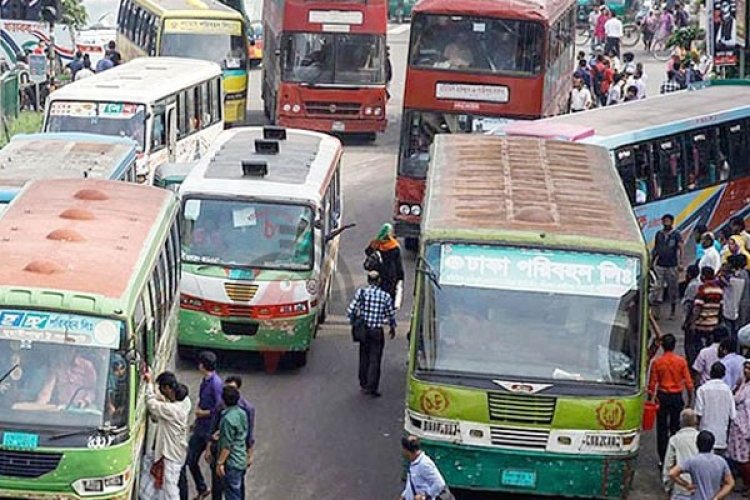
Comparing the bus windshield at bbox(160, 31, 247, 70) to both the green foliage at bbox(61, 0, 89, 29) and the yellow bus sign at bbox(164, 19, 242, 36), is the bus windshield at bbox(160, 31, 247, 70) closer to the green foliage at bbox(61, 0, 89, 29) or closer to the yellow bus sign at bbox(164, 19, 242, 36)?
the yellow bus sign at bbox(164, 19, 242, 36)

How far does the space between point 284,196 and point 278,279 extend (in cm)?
96

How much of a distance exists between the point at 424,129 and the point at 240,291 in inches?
278

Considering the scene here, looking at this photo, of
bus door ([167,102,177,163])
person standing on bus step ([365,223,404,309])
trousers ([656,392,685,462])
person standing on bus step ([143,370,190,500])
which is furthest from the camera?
bus door ([167,102,177,163])

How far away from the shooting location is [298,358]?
67.5ft

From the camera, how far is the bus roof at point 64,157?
20.9 meters

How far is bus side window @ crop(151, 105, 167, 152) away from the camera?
26.9 meters

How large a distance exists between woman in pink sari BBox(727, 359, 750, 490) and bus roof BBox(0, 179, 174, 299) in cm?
549

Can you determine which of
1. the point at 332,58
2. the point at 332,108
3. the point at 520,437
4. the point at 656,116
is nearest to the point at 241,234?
the point at 520,437

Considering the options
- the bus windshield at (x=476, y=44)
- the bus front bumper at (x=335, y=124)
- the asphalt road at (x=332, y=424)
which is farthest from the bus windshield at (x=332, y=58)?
the asphalt road at (x=332, y=424)

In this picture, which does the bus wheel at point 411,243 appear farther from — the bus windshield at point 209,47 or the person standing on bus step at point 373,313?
the bus windshield at point 209,47

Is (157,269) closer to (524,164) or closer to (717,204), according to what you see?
(524,164)

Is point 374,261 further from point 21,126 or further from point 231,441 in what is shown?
point 21,126

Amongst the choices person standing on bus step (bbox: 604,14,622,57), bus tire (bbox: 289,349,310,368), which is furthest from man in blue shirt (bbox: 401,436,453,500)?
person standing on bus step (bbox: 604,14,622,57)

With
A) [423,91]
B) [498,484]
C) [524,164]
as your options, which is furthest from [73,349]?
[423,91]
